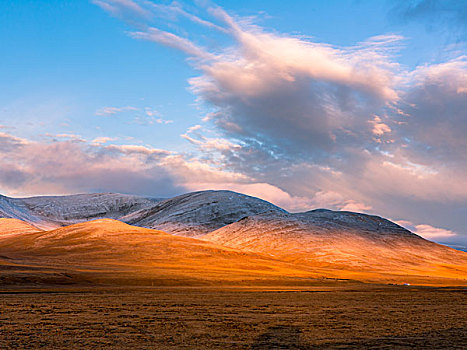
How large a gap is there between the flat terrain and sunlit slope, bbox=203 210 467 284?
9353 cm

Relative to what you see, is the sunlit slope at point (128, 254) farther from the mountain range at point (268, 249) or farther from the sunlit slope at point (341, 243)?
the sunlit slope at point (341, 243)

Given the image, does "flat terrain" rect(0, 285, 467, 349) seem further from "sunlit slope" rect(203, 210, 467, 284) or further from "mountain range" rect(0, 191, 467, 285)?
"sunlit slope" rect(203, 210, 467, 284)

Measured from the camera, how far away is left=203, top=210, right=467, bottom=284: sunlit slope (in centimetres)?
13188

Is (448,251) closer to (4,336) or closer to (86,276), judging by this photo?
(86,276)

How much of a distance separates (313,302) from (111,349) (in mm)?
21516

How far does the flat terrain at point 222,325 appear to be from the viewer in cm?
1769

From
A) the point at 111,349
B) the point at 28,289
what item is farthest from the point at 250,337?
the point at 28,289

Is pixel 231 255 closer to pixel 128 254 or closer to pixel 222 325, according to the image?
pixel 128 254

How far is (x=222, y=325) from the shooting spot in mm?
22406

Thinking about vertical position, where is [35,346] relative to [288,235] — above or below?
below

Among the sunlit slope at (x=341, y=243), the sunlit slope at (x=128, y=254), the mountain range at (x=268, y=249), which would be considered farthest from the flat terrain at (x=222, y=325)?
the sunlit slope at (x=341, y=243)

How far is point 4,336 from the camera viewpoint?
18.5m

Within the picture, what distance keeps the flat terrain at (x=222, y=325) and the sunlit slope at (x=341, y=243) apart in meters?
93.5

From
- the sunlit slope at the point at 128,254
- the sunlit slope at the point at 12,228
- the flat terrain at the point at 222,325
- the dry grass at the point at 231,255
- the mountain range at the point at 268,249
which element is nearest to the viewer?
the flat terrain at the point at 222,325
